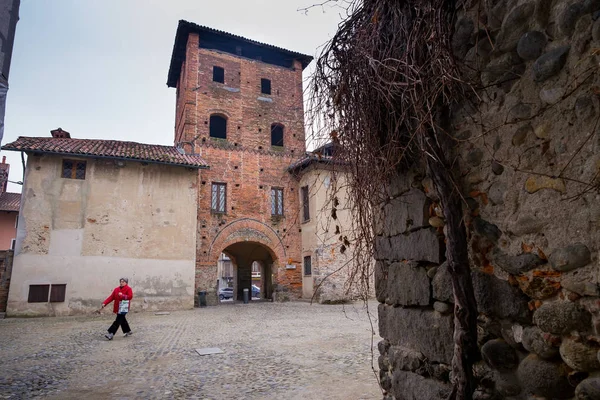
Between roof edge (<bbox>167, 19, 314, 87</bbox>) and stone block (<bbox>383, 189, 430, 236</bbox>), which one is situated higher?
roof edge (<bbox>167, 19, 314, 87</bbox>)

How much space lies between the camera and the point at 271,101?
21969mm

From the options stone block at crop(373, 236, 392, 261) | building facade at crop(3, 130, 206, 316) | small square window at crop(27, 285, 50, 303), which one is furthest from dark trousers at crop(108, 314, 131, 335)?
stone block at crop(373, 236, 392, 261)

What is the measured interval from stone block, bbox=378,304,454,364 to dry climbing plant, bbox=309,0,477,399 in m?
0.17

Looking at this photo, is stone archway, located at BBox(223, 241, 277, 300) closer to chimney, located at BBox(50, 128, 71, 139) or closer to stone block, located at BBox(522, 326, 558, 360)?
chimney, located at BBox(50, 128, 71, 139)

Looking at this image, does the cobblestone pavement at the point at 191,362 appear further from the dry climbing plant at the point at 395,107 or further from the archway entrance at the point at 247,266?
the archway entrance at the point at 247,266

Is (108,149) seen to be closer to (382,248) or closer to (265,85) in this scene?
(265,85)

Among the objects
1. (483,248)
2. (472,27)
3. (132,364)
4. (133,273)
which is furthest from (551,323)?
(133,273)

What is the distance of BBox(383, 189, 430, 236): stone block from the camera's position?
2553mm

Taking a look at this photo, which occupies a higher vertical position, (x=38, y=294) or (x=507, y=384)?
(x=38, y=294)

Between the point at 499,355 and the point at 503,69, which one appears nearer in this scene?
the point at 499,355

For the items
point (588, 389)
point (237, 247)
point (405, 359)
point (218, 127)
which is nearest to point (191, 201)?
point (218, 127)

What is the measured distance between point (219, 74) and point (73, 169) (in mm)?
9368

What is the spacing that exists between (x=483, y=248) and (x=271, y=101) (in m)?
20.9

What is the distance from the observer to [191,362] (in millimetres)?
6312
